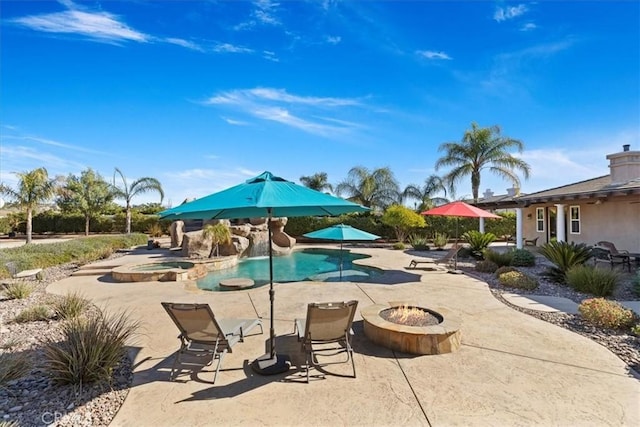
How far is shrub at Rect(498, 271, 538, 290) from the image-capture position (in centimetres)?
915

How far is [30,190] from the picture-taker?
2220 cm

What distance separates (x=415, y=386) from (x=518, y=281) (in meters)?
7.12

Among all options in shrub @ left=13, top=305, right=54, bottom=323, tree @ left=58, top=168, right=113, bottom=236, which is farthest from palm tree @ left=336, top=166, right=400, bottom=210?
tree @ left=58, top=168, right=113, bottom=236

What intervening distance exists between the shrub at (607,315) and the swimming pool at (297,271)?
19.7 ft

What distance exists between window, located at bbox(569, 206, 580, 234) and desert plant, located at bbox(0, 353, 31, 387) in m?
21.6

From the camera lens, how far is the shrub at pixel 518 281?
9.15 meters

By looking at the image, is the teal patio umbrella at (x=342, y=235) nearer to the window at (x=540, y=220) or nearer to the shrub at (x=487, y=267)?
the shrub at (x=487, y=267)

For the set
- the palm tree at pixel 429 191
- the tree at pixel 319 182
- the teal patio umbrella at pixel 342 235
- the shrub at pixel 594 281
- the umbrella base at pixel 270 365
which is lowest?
the umbrella base at pixel 270 365

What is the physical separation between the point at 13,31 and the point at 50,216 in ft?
107

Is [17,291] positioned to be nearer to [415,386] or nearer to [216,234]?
[216,234]

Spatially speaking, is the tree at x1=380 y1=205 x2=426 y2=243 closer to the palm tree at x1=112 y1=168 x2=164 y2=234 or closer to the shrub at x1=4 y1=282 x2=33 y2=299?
the shrub at x1=4 y1=282 x2=33 y2=299

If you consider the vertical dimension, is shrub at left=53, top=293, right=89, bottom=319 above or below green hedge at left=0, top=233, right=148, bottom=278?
below

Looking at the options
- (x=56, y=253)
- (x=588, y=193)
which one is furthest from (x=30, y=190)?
(x=588, y=193)

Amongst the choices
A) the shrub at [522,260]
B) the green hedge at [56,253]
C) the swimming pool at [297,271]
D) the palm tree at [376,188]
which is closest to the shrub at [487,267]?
the shrub at [522,260]
